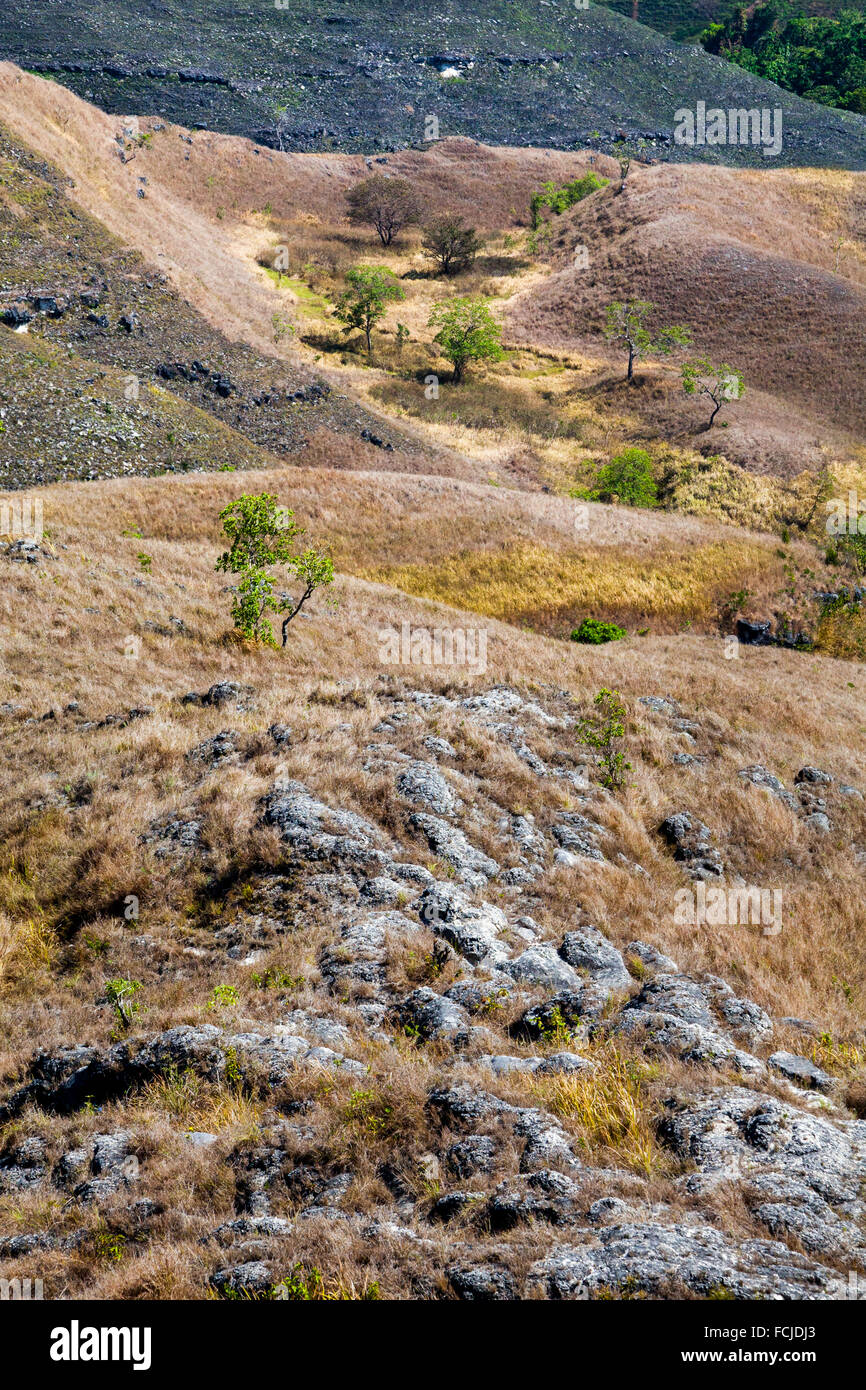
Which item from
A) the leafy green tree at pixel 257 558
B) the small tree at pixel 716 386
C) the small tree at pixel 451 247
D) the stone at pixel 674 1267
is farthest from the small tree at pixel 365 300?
the stone at pixel 674 1267

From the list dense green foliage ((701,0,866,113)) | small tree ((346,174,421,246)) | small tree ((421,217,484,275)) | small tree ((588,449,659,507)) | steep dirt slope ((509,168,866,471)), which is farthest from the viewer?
dense green foliage ((701,0,866,113))

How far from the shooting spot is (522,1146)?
7.00 metres

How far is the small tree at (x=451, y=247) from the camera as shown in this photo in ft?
287

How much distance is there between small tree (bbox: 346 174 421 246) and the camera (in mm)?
94000

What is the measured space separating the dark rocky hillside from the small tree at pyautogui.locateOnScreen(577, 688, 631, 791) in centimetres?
10878

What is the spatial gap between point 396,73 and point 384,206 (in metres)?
46.2

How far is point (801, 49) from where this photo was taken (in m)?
147

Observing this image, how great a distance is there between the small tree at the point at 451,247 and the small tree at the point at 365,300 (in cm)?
1923

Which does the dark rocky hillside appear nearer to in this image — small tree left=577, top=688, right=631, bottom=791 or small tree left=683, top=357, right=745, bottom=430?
small tree left=683, top=357, right=745, bottom=430

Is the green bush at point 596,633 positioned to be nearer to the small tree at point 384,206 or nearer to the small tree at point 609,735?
the small tree at point 609,735

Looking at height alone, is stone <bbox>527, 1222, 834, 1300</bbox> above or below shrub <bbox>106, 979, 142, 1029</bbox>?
above

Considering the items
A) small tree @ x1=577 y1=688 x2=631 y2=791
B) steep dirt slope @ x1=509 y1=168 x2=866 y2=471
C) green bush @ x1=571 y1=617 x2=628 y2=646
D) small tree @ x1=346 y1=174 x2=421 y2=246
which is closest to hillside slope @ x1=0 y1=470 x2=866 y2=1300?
small tree @ x1=577 y1=688 x2=631 y2=791
